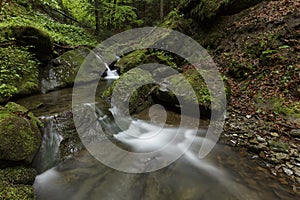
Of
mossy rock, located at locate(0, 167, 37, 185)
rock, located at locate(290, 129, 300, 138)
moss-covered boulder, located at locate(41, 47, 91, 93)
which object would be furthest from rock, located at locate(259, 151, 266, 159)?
moss-covered boulder, located at locate(41, 47, 91, 93)

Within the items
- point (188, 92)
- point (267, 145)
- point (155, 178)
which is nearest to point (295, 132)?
point (267, 145)

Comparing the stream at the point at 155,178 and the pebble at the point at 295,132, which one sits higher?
the pebble at the point at 295,132

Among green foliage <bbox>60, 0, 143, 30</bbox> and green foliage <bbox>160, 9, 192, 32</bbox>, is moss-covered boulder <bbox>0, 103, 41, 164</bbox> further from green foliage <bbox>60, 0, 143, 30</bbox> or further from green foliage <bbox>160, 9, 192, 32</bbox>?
green foliage <bbox>60, 0, 143, 30</bbox>

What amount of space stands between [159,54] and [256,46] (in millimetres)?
3716

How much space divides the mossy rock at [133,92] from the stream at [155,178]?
1.53 m

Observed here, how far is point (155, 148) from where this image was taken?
4.29 meters

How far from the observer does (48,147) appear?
3.65m

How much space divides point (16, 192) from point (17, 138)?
2.60 feet

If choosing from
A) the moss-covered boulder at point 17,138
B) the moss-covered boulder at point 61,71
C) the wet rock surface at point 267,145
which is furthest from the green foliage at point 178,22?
the moss-covered boulder at point 17,138

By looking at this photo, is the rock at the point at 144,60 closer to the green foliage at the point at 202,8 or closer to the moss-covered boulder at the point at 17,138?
the green foliage at the point at 202,8

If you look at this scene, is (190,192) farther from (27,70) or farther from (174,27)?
(174,27)

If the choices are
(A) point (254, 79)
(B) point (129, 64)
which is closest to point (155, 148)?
(A) point (254, 79)

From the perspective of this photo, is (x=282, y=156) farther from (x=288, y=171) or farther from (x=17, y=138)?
(x=17, y=138)

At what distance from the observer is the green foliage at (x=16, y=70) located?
488 centimetres
